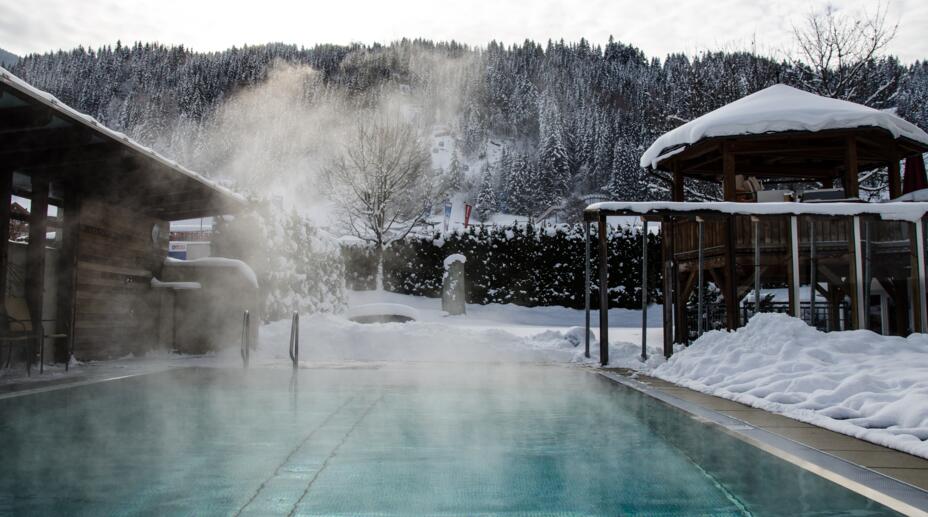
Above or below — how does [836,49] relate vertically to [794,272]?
above

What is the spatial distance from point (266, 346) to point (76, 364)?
3.42 metres

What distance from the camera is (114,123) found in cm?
8281

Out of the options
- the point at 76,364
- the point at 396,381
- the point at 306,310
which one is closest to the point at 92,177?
the point at 76,364

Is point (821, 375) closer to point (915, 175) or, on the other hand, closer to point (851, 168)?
point (851, 168)

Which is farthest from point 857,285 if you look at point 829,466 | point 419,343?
point 419,343

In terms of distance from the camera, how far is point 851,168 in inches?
449

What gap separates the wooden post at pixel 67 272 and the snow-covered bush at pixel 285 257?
3754mm

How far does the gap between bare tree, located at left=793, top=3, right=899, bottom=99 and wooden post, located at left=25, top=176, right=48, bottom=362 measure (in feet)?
69.5

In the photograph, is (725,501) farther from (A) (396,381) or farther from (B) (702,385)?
(A) (396,381)

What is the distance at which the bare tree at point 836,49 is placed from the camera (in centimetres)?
2058

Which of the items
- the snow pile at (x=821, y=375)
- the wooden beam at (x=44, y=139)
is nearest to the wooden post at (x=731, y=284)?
the snow pile at (x=821, y=375)

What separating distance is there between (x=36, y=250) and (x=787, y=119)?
458 inches

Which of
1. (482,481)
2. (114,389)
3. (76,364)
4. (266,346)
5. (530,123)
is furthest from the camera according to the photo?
(530,123)

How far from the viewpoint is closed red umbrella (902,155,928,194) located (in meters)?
12.8
